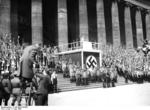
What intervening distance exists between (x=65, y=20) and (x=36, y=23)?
3.93m

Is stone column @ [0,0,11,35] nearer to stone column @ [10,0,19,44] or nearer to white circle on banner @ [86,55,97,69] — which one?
stone column @ [10,0,19,44]

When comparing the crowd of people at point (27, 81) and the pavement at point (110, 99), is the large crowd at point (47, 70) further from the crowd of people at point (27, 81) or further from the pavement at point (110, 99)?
the pavement at point (110, 99)

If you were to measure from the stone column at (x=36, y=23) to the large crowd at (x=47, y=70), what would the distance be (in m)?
7.22

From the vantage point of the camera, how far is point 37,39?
3756 centimetres

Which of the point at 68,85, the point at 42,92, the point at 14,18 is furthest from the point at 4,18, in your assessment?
the point at 42,92

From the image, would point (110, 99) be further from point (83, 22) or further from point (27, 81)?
point (83, 22)

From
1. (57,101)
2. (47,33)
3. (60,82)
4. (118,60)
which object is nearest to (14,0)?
(47,33)

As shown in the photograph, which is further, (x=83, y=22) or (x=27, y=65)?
(x=83, y=22)

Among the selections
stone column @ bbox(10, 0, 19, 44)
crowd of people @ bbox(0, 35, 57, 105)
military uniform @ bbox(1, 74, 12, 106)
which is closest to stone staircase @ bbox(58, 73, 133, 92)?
crowd of people @ bbox(0, 35, 57, 105)

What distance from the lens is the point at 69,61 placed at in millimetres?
29859

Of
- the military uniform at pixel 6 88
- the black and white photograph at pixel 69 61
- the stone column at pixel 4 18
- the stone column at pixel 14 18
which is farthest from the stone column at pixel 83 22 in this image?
the military uniform at pixel 6 88

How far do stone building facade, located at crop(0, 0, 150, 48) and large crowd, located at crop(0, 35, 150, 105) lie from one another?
7141 mm

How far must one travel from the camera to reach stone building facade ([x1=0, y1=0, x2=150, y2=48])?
38.2m

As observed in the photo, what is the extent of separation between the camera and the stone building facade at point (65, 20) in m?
38.2
